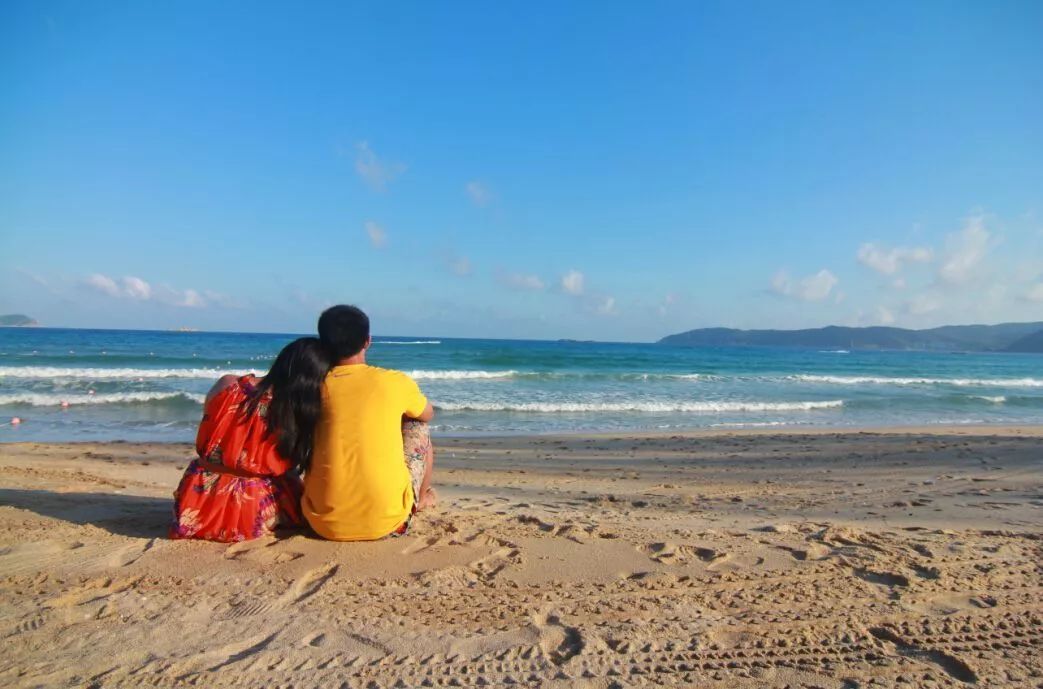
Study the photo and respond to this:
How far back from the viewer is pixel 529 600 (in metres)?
2.83

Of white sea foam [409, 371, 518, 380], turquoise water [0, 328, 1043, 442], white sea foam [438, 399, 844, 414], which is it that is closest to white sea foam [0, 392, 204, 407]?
turquoise water [0, 328, 1043, 442]

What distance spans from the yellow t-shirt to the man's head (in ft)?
0.31

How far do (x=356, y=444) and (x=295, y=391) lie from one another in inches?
15.6

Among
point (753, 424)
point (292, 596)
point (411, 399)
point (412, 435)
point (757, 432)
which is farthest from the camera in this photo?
point (753, 424)

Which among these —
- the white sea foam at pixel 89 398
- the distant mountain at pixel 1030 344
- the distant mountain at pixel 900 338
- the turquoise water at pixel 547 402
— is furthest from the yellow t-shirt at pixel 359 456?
the distant mountain at pixel 1030 344

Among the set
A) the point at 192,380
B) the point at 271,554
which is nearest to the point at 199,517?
the point at 271,554

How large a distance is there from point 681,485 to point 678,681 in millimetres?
4830

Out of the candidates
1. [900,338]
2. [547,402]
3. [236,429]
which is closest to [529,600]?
[236,429]

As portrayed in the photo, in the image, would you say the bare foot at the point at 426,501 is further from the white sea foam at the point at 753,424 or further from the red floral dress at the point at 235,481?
the white sea foam at the point at 753,424

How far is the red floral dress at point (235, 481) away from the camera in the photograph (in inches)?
123

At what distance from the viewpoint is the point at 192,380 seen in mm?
19047

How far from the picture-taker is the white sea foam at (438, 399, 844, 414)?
585 inches

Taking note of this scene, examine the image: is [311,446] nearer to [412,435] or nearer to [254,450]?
[254,450]

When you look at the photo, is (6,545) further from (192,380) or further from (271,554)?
(192,380)
